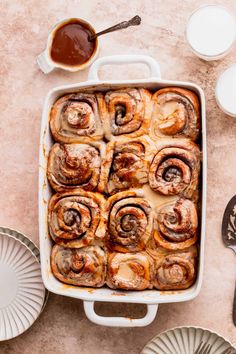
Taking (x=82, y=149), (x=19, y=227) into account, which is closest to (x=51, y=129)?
(x=82, y=149)

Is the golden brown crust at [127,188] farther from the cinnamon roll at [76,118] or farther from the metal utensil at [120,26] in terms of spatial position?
the metal utensil at [120,26]

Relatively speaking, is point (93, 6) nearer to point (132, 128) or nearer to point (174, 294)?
point (132, 128)

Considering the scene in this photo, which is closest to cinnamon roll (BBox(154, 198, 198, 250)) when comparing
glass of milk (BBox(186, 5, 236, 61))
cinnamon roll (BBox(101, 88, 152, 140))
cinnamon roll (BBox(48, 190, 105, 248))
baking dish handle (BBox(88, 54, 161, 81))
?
cinnamon roll (BBox(48, 190, 105, 248))

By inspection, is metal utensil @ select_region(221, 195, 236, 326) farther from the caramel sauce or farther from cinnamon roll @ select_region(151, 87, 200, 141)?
the caramel sauce

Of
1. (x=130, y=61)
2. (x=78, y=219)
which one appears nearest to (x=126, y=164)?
(x=78, y=219)

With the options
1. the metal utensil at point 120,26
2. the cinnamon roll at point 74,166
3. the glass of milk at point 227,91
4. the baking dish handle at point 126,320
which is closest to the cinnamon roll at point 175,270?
the baking dish handle at point 126,320
